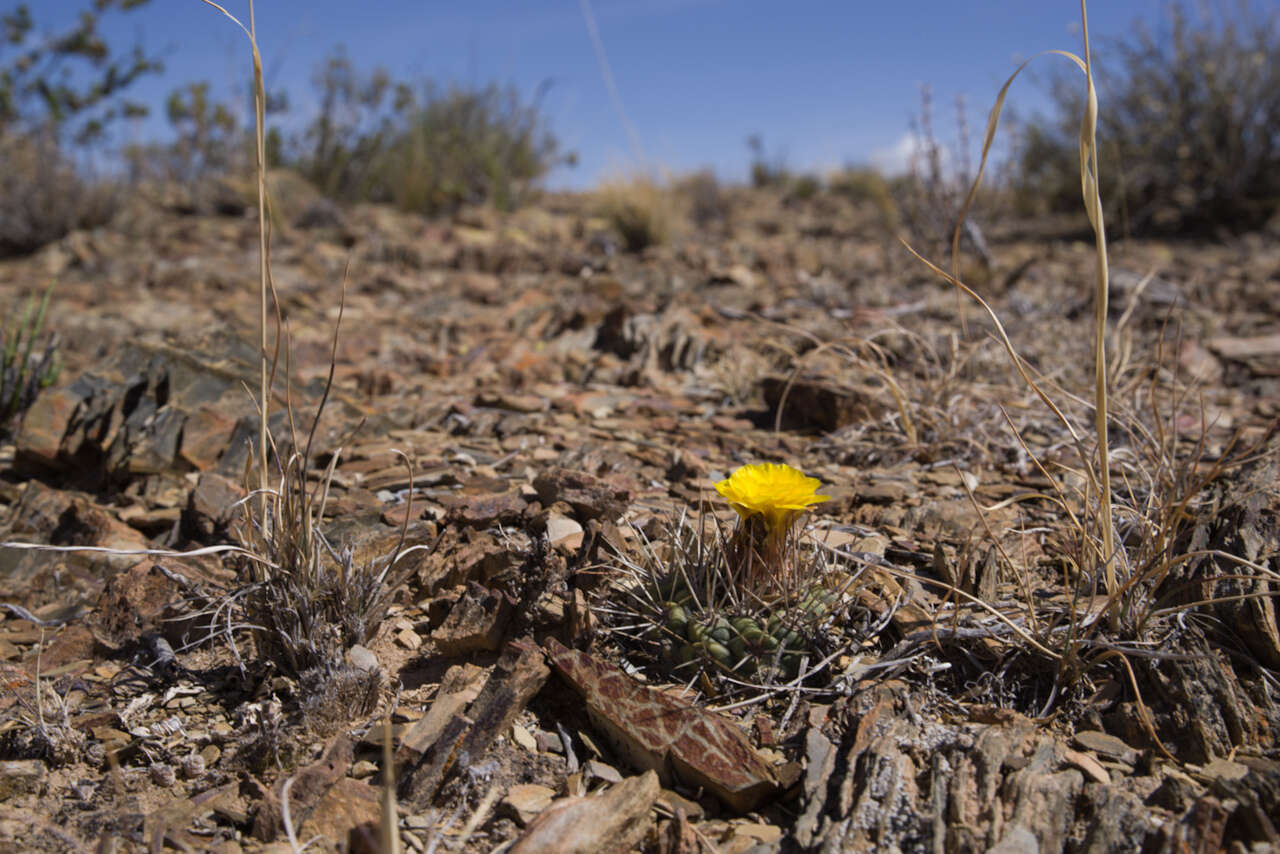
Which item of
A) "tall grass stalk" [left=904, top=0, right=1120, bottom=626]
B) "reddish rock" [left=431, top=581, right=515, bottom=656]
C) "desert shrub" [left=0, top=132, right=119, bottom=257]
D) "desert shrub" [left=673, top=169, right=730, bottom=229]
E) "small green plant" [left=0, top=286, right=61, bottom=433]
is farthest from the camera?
"desert shrub" [left=673, top=169, right=730, bottom=229]

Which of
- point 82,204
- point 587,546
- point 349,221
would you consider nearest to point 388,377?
point 587,546

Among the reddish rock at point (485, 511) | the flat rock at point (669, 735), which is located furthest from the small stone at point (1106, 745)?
the reddish rock at point (485, 511)

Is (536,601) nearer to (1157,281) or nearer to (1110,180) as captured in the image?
(1157,281)

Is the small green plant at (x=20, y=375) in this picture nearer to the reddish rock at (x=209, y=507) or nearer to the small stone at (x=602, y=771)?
the reddish rock at (x=209, y=507)

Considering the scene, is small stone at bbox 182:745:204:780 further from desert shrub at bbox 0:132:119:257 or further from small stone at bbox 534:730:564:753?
desert shrub at bbox 0:132:119:257

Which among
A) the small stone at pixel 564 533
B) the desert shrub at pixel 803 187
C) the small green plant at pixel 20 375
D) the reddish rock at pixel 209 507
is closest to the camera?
the small stone at pixel 564 533

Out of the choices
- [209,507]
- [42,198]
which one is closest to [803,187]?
[42,198]

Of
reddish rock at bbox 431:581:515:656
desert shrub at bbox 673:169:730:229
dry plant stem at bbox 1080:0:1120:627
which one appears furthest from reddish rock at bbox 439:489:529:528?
desert shrub at bbox 673:169:730:229
